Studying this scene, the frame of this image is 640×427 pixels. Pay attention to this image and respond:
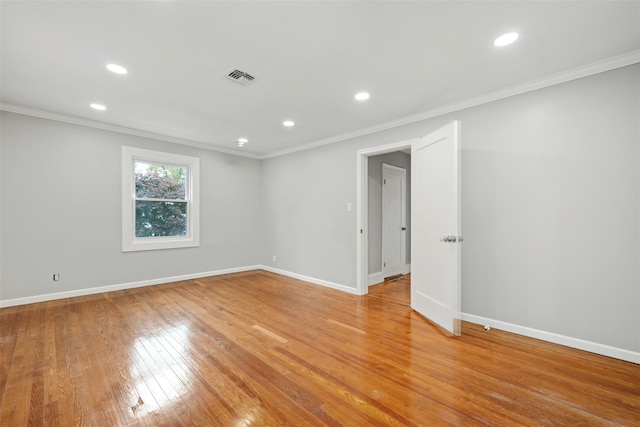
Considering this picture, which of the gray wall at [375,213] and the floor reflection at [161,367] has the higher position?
the gray wall at [375,213]

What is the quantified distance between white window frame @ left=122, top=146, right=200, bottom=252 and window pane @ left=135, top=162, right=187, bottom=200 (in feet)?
0.28

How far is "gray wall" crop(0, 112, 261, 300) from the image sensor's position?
3383 millimetres

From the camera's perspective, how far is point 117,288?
4141 mm

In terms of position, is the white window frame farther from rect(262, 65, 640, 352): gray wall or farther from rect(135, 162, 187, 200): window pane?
rect(262, 65, 640, 352): gray wall

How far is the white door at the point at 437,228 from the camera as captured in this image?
261 centimetres

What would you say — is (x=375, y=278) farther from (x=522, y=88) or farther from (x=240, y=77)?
(x=240, y=77)

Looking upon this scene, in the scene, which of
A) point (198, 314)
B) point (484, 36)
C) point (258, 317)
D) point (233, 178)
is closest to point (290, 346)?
point (258, 317)

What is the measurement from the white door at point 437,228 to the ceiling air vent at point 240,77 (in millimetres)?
2050

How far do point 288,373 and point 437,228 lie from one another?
207 cm

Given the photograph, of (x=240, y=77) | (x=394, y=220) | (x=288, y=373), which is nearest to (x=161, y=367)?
(x=288, y=373)

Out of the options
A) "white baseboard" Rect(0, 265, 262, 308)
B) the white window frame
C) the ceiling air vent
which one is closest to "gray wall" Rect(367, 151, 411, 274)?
the ceiling air vent

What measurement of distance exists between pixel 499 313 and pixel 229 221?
186 inches

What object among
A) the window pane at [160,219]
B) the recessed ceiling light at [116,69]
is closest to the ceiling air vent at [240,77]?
the recessed ceiling light at [116,69]

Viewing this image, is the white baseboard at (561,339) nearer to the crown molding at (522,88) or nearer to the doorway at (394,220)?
the doorway at (394,220)
